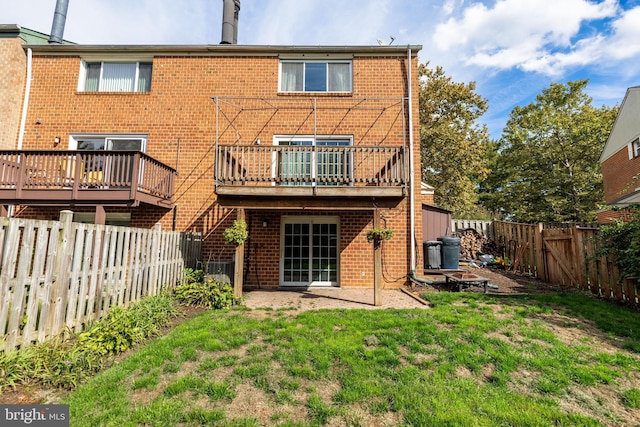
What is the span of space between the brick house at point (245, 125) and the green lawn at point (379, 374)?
3.59 metres

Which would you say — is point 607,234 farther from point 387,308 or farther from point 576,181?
point 576,181

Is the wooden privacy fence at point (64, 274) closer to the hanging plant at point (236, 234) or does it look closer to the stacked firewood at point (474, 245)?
the hanging plant at point (236, 234)

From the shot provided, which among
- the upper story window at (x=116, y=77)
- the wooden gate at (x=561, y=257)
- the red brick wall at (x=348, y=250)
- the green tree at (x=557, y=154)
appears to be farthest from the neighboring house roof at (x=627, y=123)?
the upper story window at (x=116, y=77)

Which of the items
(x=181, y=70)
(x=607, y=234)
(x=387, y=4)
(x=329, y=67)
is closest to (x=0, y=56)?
(x=181, y=70)

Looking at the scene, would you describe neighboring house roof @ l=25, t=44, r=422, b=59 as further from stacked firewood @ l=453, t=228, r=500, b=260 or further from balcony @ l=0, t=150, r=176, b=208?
stacked firewood @ l=453, t=228, r=500, b=260

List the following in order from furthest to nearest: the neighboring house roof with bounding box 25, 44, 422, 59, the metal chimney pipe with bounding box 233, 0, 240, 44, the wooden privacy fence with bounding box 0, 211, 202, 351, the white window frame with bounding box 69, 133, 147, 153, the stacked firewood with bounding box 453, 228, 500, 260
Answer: the stacked firewood with bounding box 453, 228, 500, 260, the metal chimney pipe with bounding box 233, 0, 240, 44, the neighboring house roof with bounding box 25, 44, 422, 59, the white window frame with bounding box 69, 133, 147, 153, the wooden privacy fence with bounding box 0, 211, 202, 351

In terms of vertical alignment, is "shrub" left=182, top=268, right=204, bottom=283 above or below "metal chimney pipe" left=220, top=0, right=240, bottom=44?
below

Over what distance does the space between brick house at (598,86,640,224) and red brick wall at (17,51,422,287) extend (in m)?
12.7

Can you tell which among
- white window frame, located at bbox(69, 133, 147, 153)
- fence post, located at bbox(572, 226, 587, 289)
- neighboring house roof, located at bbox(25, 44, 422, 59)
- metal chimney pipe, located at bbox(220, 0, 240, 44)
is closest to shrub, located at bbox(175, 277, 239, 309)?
white window frame, located at bbox(69, 133, 147, 153)

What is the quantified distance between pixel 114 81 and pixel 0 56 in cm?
330

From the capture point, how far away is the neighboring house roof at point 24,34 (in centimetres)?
910

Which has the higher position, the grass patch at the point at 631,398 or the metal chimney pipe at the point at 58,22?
the metal chimney pipe at the point at 58,22

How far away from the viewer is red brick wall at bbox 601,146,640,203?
549 inches

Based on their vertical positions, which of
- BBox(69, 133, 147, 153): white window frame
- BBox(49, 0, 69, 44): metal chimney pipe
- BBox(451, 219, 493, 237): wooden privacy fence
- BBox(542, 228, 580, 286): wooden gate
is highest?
BBox(49, 0, 69, 44): metal chimney pipe
